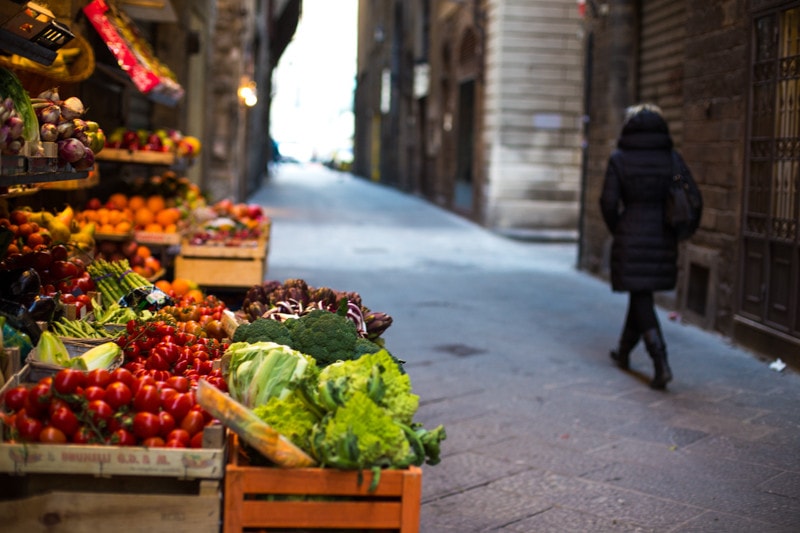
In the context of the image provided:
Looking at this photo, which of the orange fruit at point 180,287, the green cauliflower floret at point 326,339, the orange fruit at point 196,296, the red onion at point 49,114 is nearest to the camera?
the green cauliflower floret at point 326,339

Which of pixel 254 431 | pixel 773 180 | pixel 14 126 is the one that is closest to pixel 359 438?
pixel 254 431

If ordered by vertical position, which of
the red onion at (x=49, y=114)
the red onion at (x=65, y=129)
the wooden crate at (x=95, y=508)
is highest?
the red onion at (x=49, y=114)

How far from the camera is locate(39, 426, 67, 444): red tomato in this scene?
10.5ft

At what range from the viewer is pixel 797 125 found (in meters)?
8.39

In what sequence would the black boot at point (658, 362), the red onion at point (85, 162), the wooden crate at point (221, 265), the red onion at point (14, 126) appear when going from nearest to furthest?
the red onion at point (14, 126), the red onion at point (85, 162), the black boot at point (658, 362), the wooden crate at point (221, 265)

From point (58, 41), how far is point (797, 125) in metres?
5.98

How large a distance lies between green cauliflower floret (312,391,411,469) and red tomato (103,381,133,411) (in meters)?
0.65

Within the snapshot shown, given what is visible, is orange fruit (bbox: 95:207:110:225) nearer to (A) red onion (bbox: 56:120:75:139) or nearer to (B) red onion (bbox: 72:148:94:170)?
(B) red onion (bbox: 72:148:94:170)

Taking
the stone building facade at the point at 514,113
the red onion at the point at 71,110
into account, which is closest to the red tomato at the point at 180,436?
the red onion at the point at 71,110

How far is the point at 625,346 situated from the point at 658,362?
0.60 meters

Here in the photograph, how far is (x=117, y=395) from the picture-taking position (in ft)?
11.1

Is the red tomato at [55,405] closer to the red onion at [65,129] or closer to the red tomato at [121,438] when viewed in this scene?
the red tomato at [121,438]

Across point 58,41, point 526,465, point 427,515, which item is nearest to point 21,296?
point 58,41

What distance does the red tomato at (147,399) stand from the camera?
3.41 meters
